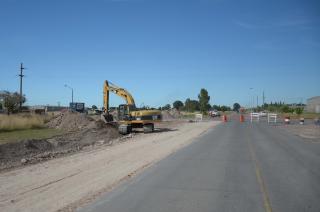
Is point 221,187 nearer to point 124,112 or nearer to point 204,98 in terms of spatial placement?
point 124,112

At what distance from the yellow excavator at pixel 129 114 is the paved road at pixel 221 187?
1868 centimetres

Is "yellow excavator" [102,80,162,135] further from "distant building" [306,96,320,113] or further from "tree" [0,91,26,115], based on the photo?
"distant building" [306,96,320,113]

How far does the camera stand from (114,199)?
9.41 meters

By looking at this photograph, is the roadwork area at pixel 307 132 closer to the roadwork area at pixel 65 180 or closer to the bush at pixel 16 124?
the roadwork area at pixel 65 180

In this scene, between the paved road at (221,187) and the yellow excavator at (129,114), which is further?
the yellow excavator at (129,114)

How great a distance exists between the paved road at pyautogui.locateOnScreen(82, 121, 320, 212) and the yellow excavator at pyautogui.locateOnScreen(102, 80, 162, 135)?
18682 mm

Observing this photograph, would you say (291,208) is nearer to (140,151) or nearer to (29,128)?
(140,151)

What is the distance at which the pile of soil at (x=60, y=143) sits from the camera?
59.8ft

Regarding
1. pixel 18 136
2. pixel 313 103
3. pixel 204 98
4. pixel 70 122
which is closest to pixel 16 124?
pixel 70 122

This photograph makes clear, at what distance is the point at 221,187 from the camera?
35.7 feet

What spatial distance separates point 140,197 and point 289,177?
5.41 metres

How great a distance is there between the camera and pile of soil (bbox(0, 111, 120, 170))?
18234 mm

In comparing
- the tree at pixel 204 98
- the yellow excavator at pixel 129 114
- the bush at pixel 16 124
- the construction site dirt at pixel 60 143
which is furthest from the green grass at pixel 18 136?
the tree at pixel 204 98

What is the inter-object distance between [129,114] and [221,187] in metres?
25.4
